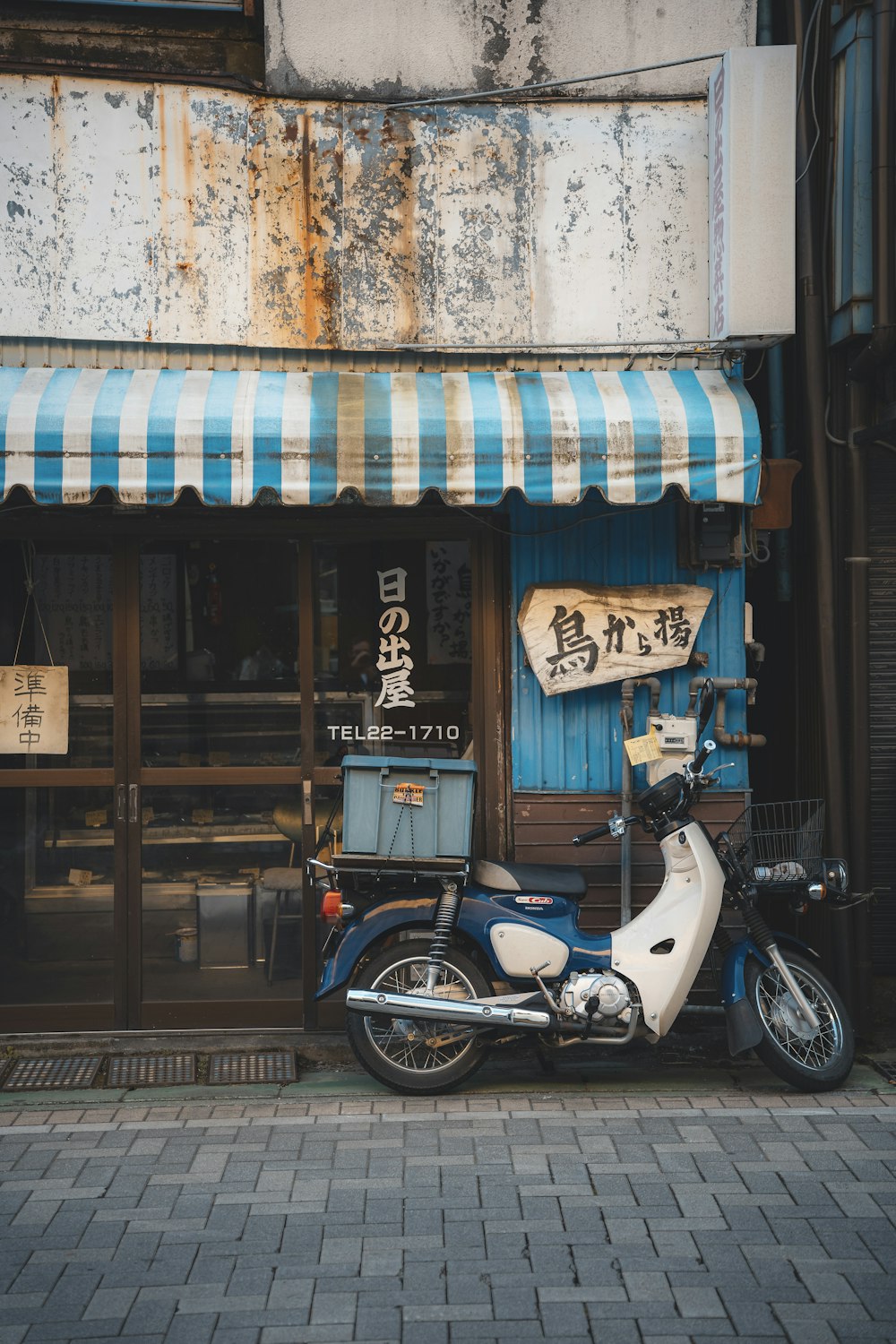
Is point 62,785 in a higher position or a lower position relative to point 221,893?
higher

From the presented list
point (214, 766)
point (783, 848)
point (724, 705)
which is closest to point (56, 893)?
point (214, 766)

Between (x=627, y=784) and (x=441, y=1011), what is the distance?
1823mm

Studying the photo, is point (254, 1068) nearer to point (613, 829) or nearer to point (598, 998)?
point (598, 998)

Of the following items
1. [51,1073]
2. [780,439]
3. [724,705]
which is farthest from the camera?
[780,439]

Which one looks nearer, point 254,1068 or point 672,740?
point 254,1068

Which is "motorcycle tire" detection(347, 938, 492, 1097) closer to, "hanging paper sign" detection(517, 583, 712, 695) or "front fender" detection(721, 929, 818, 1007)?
"front fender" detection(721, 929, 818, 1007)

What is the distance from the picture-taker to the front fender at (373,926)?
20.5 ft

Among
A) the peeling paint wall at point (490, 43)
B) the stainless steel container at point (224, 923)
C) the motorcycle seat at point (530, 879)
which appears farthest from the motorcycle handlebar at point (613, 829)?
the peeling paint wall at point (490, 43)

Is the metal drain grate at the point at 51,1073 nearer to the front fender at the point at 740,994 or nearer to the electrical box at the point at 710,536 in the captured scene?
the front fender at the point at 740,994

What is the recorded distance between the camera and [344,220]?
709 centimetres

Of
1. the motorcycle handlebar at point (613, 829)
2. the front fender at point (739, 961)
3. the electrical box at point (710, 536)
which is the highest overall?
the electrical box at point (710, 536)

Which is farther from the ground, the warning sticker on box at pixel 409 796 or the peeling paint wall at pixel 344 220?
the peeling paint wall at pixel 344 220

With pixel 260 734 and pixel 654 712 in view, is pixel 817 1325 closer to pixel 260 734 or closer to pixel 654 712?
pixel 654 712

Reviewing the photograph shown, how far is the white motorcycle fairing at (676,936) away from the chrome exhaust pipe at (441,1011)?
56cm
